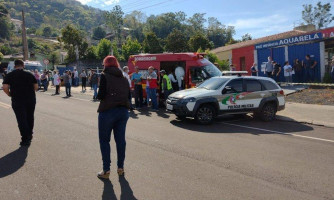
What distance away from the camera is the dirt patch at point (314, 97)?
15.0 metres

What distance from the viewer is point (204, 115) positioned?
10633mm

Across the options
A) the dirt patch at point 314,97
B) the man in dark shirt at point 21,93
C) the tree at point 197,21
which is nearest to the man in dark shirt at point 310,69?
the dirt patch at point 314,97

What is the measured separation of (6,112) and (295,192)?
10995 mm

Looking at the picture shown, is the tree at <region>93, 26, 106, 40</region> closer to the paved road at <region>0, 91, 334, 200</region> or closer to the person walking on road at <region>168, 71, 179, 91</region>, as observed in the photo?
the person walking on road at <region>168, 71, 179, 91</region>

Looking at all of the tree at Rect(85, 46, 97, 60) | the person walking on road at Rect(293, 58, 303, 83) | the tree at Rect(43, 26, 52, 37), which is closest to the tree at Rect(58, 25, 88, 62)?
the tree at Rect(85, 46, 97, 60)

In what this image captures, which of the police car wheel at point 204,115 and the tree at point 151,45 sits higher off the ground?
the tree at point 151,45

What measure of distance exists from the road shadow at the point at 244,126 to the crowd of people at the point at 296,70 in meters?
9.47

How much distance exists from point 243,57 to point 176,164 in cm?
2945

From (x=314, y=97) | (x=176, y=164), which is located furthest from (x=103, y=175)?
(x=314, y=97)

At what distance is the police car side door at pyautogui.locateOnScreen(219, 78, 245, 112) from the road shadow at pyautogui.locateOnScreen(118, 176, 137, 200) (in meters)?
6.28

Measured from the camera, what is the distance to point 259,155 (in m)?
6.75

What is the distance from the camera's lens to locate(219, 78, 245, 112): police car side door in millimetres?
10938

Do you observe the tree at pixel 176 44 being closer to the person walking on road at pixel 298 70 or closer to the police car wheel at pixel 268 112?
the person walking on road at pixel 298 70

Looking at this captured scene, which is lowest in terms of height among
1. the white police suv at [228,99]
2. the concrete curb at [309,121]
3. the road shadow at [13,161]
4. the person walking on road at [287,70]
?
the concrete curb at [309,121]
